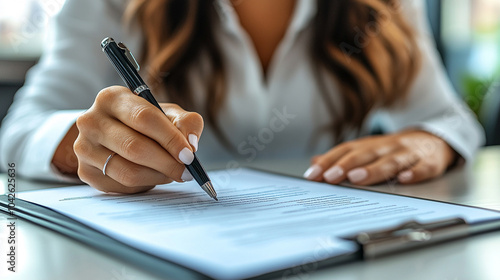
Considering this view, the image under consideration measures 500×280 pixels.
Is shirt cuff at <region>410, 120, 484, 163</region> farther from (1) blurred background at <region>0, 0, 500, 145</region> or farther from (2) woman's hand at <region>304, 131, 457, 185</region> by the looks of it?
(1) blurred background at <region>0, 0, 500, 145</region>

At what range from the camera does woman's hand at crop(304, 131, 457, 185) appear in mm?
510

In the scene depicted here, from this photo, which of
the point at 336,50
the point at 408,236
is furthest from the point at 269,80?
the point at 408,236

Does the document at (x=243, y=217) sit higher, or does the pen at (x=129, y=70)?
the pen at (x=129, y=70)

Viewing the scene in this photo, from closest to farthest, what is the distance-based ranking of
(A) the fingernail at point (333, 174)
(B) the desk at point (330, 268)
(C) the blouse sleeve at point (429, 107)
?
(B) the desk at point (330, 268)
(A) the fingernail at point (333, 174)
(C) the blouse sleeve at point (429, 107)

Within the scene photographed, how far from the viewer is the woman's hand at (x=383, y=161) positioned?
1.67 feet

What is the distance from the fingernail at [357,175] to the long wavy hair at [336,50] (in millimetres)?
368

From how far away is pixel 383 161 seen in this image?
1.77 ft

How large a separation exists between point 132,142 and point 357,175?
233 millimetres

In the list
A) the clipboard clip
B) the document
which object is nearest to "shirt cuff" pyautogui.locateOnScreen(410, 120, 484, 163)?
the document

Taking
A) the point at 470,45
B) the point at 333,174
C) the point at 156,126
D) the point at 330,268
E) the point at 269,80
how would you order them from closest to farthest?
the point at 330,268
the point at 156,126
the point at 333,174
the point at 269,80
the point at 470,45

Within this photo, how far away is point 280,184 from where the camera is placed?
47 cm

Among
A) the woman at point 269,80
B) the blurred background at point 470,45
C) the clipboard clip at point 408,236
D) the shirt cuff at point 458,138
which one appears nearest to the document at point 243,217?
the clipboard clip at point 408,236

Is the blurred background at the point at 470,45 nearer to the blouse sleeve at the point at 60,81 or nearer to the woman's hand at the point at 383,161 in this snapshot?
the blouse sleeve at the point at 60,81

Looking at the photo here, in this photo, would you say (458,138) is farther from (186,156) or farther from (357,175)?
(186,156)
